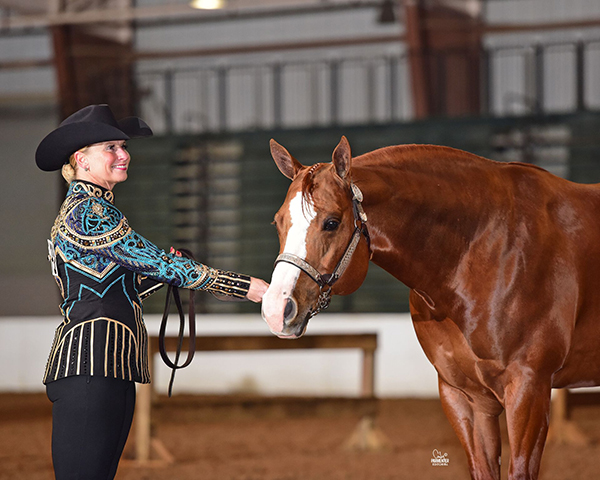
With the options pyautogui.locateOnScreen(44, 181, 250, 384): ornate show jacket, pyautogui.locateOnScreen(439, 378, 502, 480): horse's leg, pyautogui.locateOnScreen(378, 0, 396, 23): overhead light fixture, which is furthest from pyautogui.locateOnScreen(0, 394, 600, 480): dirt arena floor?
pyautogui.locateOnScreen(378, 0, 396, 23): overhead light fixture

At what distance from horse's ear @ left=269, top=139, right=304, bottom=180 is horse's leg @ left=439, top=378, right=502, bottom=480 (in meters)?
0.84

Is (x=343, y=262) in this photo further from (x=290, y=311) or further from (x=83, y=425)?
(x=83, y=425)

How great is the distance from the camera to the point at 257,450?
4719 mm

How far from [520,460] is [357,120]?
6198 mm

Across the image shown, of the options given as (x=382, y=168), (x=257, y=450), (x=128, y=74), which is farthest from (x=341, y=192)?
(x=128, y=74)

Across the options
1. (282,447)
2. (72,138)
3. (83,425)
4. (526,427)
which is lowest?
(282,447)

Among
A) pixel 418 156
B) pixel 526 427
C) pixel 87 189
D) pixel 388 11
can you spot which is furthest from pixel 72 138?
pixel 388 11

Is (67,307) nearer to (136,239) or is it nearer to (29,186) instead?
(136,239)

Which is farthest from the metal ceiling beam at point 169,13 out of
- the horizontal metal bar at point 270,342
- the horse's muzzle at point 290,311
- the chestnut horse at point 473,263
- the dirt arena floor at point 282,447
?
the horse's muzzle at point 290,311

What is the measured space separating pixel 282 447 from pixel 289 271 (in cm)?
327

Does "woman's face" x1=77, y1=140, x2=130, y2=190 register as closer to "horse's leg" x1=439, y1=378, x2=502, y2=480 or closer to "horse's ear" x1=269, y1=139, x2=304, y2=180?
"horse's ear" x1=269, y1=139, x2=304, y2=180

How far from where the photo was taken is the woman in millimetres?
1811

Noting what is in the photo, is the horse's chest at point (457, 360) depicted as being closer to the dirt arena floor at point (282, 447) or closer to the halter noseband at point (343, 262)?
the halter noseband at point (343, 262)

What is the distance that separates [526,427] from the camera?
1.94 m
